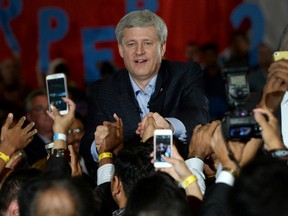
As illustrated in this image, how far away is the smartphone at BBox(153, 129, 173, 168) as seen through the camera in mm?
4414

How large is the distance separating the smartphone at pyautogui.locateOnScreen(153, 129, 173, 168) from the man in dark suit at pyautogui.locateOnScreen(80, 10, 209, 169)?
3.20 ft

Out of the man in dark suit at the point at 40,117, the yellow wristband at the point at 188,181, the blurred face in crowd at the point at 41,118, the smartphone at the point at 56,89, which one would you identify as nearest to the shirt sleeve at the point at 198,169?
the yellow wristband at the point at 188,181

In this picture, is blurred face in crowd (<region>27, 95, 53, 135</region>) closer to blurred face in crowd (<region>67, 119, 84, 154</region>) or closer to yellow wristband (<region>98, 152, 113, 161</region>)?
blurred face in crowd (<region>67, 119, 84, 154</region>)

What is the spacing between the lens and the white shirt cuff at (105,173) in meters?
5.08

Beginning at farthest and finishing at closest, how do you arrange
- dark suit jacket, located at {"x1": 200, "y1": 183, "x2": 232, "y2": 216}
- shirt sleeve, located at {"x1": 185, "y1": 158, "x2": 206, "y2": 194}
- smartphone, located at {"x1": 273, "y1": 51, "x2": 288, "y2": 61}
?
smartphone, located at {"x1": 273, "y1": 51, "x2": 288, "y2": 61}, shirt sleeve, located at {"x1": 185, "y1": 158, "x2": 206, "y2": 194}, dark suit jacket, located at {"x1": 200, "y1": 183, "x2": 232, "y2": 216}

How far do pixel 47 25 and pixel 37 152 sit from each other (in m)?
3.04

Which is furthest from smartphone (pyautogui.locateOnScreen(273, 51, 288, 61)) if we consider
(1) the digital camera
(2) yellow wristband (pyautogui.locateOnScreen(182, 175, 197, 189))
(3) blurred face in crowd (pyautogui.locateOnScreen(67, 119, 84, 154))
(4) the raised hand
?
(3) blurred face in crowd (pyautogui.locateOnScreen(67, 119, 84, 154))

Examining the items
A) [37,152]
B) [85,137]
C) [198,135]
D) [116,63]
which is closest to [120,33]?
[85,137]

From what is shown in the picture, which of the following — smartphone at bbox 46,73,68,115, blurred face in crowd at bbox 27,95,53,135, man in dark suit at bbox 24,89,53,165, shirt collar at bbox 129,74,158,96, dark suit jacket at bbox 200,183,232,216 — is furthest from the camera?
blurred face in crowd at bbox 27,95,53,135

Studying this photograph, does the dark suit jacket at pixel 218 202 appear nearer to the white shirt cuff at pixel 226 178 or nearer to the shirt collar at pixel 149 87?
the white shirt cuff at pixel 226 178

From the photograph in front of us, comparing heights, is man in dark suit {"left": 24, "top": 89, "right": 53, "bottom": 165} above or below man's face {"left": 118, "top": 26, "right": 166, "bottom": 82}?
below

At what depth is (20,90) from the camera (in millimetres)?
10086

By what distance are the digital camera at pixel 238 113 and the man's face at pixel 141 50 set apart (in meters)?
1.28

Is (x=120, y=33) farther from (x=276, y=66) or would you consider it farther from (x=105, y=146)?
(x=276, y=66)
